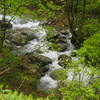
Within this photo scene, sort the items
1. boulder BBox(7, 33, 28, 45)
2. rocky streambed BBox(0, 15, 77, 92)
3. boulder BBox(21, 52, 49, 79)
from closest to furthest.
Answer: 1. rocky streambed BBox(0, 15, 77, 92)
2. boulder BBox(21, 52, 49, 79)
3. boulder BBox(7, 33, 28, 45)

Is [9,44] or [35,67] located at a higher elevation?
[9,44]

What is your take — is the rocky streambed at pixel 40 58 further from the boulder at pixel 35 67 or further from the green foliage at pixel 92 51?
the green foliage at pixel 92 51

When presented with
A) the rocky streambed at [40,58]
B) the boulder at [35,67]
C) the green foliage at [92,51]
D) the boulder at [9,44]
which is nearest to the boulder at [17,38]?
the rocky streambed at [40,58]

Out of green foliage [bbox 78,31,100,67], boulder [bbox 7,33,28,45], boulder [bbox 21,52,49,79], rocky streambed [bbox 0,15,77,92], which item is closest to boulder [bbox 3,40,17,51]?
rocky streambed [bbox 0,15,77,92]

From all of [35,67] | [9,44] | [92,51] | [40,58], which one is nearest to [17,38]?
[9,44]

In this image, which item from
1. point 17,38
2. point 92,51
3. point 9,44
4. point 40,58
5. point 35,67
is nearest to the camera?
point 92,51

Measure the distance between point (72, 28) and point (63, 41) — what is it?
192 cm

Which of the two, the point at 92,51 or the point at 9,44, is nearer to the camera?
the point at 92,51

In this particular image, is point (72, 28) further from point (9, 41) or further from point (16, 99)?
point (16, 99)

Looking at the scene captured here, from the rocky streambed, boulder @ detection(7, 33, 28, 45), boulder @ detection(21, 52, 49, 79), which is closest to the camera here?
the rocky streambed

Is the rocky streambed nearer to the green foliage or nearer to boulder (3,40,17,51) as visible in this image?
boulder (3,40,17,51)

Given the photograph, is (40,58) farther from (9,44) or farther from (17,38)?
(17,38)

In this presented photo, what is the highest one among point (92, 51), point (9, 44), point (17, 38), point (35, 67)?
point (92, 51)

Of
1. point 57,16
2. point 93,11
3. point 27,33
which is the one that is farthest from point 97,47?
point 57,16
